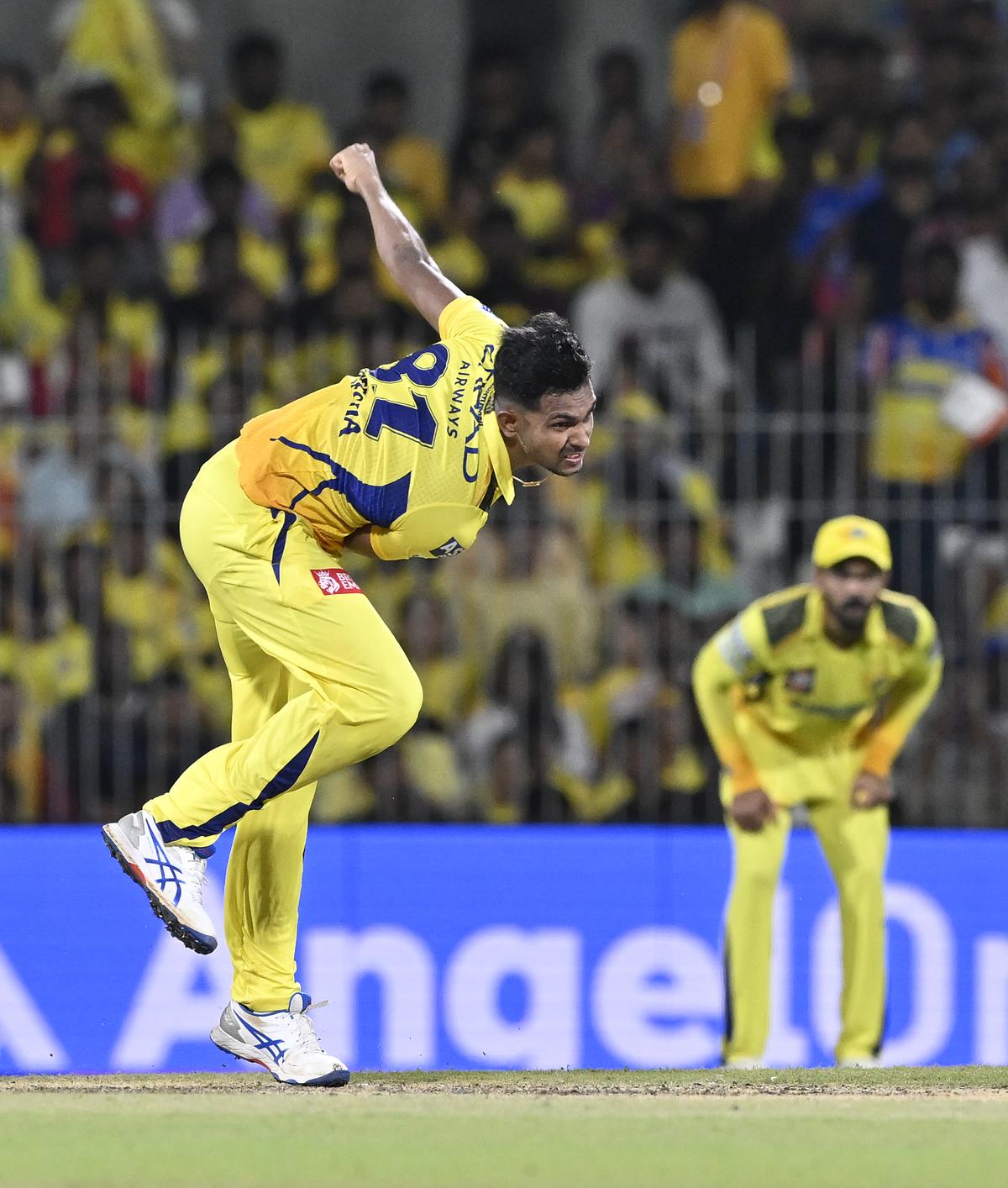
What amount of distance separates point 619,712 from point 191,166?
4.78m

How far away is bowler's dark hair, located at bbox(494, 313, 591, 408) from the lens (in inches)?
221

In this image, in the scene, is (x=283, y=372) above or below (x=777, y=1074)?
above

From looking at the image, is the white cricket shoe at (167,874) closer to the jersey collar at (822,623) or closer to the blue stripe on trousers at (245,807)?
the blue stripe on trousers at (245,807)

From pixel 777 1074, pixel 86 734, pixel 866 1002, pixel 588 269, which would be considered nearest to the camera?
pixel 777 1074

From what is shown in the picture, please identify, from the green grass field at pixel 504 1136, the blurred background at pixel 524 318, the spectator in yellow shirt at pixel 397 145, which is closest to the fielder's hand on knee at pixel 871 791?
the blurred background at pixel 524 318

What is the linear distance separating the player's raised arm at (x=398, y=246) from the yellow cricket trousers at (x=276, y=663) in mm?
687

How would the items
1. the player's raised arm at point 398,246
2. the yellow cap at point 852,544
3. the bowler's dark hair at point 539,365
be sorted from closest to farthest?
the bowler's dark hair at point 539,365
the player's raised arm at point 398,246
the yellow cap at point 852,544

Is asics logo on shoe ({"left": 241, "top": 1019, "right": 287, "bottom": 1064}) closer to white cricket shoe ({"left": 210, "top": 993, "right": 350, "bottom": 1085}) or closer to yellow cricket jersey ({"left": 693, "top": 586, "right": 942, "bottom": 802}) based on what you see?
white cricket shoe ({"left": 210, "top": 993, "right": 350, "bottom": 1085})

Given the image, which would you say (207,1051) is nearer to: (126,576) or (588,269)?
(126,576)

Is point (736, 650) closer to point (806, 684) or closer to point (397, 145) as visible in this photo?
point (806, 684)

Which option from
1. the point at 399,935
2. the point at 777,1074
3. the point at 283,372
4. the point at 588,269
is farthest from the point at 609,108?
the point at 777,1074

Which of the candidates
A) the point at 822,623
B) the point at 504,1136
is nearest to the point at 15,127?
the point at 822,623

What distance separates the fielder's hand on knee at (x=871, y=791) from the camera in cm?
895

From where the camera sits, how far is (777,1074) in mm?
6895
